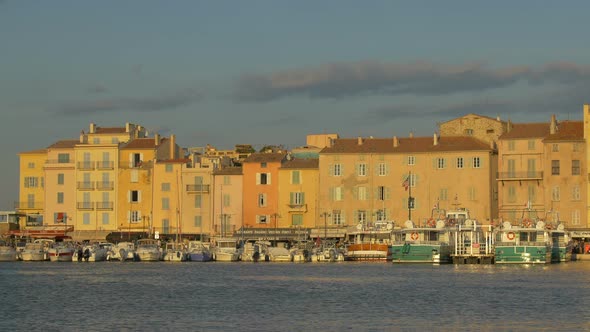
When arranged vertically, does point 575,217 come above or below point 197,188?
below

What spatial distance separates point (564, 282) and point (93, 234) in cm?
7153

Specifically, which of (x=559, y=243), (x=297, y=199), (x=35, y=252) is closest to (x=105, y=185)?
(x=35, y=252)

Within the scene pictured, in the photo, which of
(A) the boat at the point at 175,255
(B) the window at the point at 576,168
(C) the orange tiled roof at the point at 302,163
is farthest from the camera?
(C) the orange tiled roof at the point at 302,163

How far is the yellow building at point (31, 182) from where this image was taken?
152m

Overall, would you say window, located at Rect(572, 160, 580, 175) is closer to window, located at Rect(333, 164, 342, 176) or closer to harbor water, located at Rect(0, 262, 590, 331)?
harbor water, located at Rect(0, 262, 590, 331)

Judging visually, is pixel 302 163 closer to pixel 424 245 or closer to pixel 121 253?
pixel 121 253

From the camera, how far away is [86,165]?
479 ft

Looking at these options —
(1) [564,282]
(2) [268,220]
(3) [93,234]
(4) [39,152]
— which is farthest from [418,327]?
(4) [39,152]

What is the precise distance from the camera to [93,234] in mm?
145125

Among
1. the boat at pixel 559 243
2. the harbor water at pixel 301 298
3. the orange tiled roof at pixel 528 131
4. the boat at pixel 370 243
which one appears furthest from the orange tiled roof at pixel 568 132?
the boat at pixel 370 243

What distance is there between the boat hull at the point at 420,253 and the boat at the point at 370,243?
227 inches

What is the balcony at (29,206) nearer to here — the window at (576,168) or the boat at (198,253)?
the boat at (198,253)

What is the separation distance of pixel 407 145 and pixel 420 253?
74.8ft

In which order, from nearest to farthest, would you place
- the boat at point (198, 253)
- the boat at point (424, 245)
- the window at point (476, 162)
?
the boat at point (424, 245) < the boat at point (198, 253) < the window at point (476, 162)
